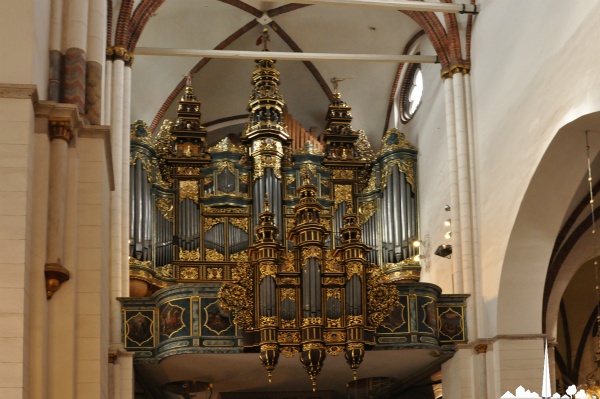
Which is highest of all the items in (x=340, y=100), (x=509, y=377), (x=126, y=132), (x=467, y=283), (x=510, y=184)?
(x=340, y=100)

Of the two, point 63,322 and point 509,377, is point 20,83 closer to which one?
point 63,322

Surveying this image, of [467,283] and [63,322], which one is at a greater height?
[467,283]

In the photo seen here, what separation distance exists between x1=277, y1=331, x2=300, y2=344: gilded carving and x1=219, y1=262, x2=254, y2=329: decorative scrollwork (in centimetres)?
59

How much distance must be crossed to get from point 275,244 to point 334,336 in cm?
202

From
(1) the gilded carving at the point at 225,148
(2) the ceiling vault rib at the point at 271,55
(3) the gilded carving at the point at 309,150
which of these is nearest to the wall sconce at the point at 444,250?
(2) the ceiling vault rib at the point at 271,55

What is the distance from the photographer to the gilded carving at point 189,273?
24578 millimetres

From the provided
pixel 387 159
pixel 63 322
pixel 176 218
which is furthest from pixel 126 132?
pixel 63 322

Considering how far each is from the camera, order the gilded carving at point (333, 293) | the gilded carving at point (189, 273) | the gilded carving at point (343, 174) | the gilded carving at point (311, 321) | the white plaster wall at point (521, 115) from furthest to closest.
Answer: the gilded carving at point (343, 174) < the gilded carving at point (189, 273) < the gilded carving at point (333, 293) < the gilded carving at point (311, 321) < the white plaster wall at point (521, 115)

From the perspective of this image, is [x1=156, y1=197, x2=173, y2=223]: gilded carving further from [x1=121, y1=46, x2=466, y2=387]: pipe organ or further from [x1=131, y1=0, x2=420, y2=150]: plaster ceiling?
[x1=131, y1=0, x2=420, y2=150]: plaster ceiling

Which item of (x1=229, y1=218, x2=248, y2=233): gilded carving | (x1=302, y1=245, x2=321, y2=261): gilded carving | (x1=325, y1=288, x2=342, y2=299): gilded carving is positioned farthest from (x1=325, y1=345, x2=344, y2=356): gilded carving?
(x1=229, y1=218, x2=248, y2=233): gilded carving

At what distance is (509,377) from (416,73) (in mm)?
8850

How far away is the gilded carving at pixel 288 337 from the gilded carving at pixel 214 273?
390 centimetres

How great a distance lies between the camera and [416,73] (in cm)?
2716

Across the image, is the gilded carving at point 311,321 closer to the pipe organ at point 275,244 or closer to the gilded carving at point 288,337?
the pipe organ at point 275,244
